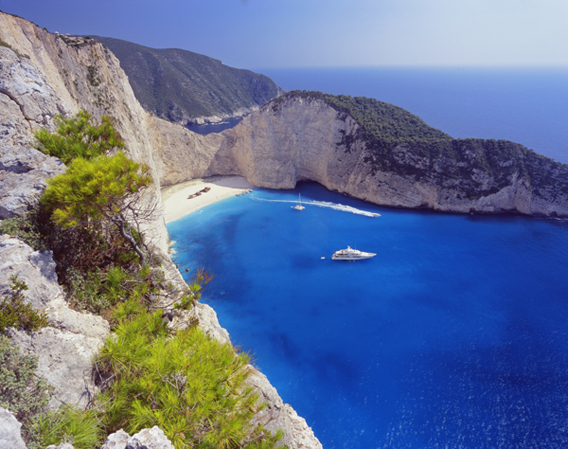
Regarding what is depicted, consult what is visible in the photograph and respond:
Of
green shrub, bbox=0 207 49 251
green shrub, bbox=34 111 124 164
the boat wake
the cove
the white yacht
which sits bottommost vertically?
the cove

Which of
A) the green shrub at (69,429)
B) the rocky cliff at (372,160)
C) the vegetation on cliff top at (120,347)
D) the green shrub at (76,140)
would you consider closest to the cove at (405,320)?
the rocky cliff at (372,160)

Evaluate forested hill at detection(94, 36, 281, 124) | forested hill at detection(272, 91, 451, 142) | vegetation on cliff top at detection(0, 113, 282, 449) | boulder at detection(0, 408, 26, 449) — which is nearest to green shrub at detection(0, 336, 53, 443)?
vegetation on cliff top at detection(0, 113, 282, 449)

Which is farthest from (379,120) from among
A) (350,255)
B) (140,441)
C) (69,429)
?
(69,429)

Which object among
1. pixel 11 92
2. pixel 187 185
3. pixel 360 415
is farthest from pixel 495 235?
pixel 187 185

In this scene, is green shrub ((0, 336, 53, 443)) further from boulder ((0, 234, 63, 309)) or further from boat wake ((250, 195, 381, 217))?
boat wake ((250, 195, 381, 217))

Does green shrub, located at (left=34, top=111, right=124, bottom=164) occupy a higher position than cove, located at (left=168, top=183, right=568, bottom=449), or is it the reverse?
green shrub, located at (left=34, top=111, right=124, bottom=164)

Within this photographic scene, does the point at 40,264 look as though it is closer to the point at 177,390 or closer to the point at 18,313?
the point at 18,313
